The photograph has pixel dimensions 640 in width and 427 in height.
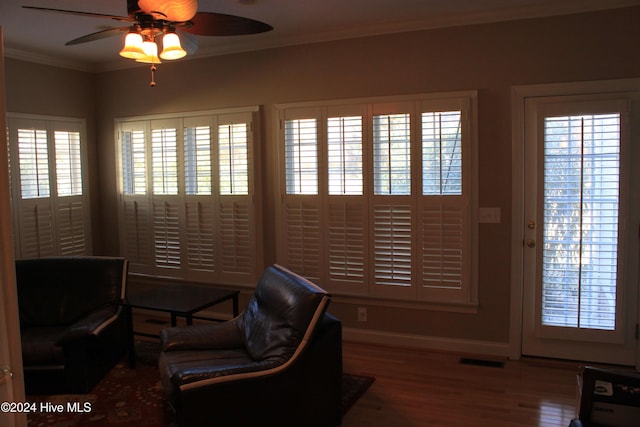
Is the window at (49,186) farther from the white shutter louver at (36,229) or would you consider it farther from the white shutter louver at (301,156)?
the white shutter louver at (301,156)

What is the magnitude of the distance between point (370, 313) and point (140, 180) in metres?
2.77

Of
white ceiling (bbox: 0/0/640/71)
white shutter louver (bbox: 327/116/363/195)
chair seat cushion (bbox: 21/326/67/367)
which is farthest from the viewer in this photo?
white shutter louver (bbox: 327/116/363/195)

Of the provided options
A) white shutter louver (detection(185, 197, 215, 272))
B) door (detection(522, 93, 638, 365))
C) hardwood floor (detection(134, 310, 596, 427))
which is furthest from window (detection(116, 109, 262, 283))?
door (detection(522, 93, 638, 365))

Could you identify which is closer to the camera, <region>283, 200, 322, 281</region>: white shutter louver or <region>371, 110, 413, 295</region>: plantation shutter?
<region>371, 110, 413, 295</region>: plantation shutter

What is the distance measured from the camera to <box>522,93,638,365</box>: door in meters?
3.60

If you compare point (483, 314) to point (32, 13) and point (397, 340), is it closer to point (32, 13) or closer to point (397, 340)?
point (397, 340)

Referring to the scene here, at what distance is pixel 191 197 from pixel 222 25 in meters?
2.60

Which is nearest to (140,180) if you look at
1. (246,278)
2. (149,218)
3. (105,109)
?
(149,218)

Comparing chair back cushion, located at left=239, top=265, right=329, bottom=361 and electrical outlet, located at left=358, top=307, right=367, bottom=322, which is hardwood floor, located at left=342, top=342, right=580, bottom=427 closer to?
electrical outlet, located at left=358, top=307, right=367, bottom=322

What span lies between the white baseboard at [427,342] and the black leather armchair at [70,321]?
6.36 ft

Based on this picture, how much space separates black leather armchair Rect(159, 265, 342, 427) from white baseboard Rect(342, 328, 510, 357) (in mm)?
1425

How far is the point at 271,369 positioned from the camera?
2674mm

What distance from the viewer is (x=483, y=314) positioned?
4.06 m

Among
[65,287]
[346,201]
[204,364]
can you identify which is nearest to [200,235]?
[65,287]
